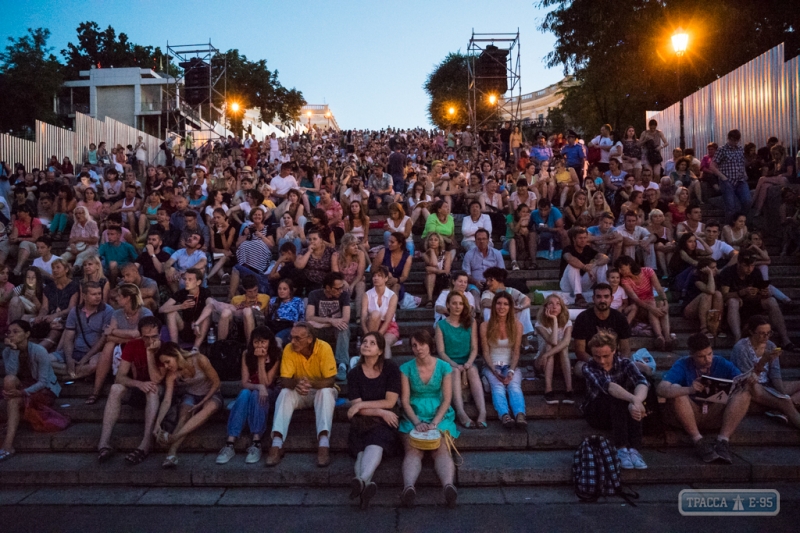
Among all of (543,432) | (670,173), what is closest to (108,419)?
(543,432)

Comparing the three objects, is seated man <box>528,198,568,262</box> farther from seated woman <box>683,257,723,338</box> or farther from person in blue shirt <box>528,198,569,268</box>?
seated woman <box>683,257,723,338</box>

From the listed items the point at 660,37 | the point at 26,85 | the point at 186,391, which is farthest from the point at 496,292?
the point at 26,85

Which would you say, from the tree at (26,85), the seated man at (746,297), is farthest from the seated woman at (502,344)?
the tree at (26,85)

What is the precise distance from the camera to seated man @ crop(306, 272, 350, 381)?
670 cm

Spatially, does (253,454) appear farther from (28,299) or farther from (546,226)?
(546,226)

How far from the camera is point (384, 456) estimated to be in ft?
17.3

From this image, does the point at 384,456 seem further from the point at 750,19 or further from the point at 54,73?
the point at 54,73

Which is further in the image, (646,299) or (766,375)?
(646,299)

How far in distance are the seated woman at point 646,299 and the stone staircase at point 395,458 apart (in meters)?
0.73

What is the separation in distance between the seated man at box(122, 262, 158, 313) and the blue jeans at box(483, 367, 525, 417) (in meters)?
4.00

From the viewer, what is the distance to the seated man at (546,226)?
943cm

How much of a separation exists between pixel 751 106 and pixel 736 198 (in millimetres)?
3205

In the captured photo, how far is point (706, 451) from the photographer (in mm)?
5133

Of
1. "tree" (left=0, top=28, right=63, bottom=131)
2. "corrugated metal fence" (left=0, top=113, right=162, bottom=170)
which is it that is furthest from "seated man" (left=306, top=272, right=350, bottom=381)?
"tree" (left=0, top=28, right=63, bottom=131)
